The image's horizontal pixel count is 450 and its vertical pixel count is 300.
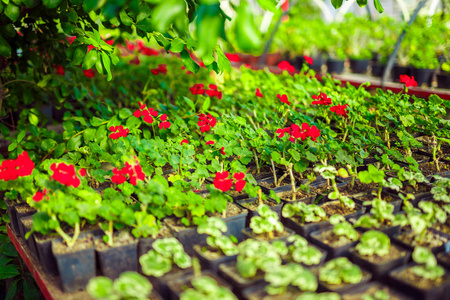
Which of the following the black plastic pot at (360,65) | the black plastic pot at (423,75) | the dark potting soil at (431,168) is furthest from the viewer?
the black plastic pot at (360,65)

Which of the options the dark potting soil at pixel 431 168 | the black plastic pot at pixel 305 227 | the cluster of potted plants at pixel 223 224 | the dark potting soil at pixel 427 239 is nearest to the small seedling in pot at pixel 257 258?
the cluster of potted plants at pixel 223 224

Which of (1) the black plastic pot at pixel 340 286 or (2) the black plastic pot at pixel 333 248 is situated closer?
(1) the black plastic pot at pixel 340 286

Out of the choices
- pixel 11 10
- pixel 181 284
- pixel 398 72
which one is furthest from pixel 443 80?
pixel 11 10

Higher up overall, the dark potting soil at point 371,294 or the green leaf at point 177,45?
the green leaf at point 177,45

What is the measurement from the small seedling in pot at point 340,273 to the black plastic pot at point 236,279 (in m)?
0.17

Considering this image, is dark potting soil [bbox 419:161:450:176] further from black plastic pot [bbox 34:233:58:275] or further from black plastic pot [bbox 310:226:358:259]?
black plastic pot [bbox 34:233:58:275]

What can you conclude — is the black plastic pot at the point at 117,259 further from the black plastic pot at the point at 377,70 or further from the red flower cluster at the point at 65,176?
the black plastic pot at the point at 377,70

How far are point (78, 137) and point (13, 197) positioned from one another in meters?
0.47

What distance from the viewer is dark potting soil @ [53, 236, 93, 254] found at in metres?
1.18

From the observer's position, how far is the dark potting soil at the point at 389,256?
1.13 m

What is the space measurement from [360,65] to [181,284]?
402 cm

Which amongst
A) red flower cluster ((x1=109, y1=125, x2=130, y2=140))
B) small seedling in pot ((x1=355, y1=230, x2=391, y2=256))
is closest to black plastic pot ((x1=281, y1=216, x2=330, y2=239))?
small seedling in pot ((x1=355, y1=230, x2=391, y2=256))

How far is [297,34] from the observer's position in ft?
17.0

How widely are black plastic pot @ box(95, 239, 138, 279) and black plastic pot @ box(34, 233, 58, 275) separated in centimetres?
15
